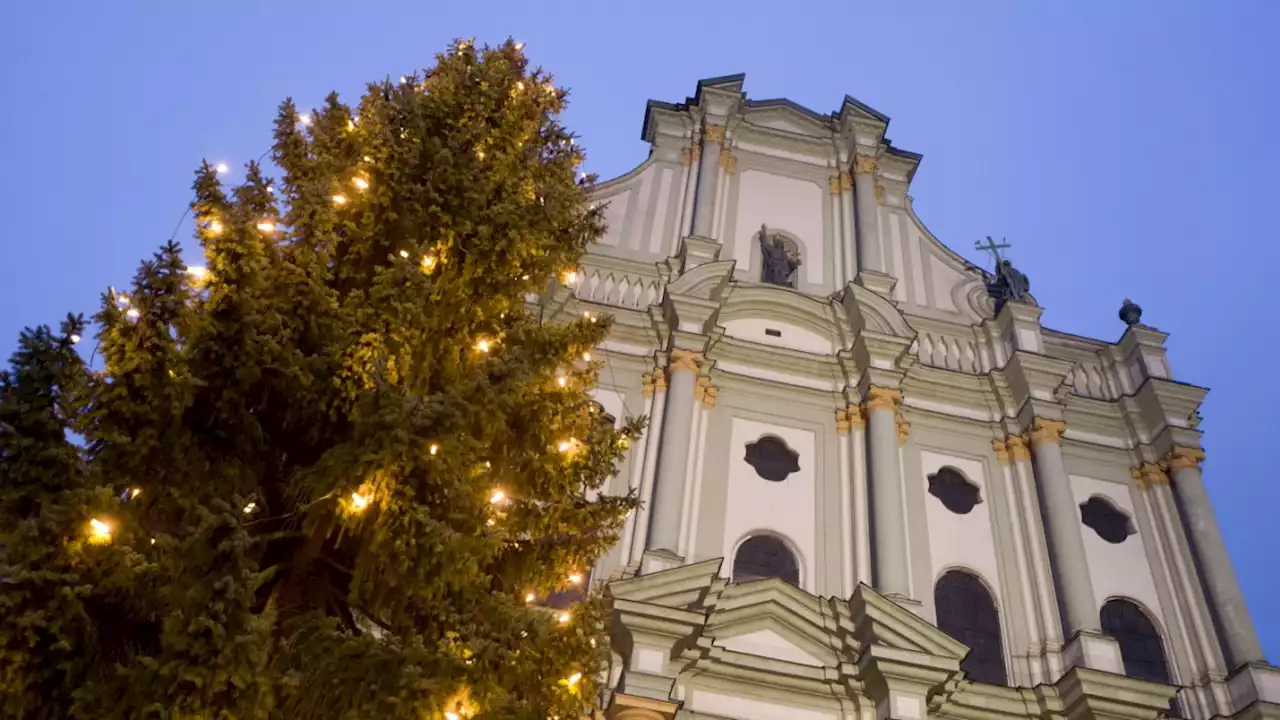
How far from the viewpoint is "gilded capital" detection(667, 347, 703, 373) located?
14898 millimetres

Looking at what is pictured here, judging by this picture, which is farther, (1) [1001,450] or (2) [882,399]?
(1) [1001,450]

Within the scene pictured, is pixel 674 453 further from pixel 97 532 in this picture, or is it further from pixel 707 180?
pixel 97 532

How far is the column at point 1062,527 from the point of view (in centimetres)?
1330

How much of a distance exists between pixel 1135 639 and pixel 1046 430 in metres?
2.99

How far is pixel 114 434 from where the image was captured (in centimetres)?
539

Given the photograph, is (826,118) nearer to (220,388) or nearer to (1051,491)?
(1051,491)

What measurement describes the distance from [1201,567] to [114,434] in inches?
535

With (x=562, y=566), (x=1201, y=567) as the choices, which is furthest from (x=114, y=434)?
(x=1201, y=567)

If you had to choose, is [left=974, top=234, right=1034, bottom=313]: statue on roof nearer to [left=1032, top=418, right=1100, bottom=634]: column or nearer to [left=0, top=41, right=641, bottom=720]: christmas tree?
[left=1032, top=418, right=1100, bottom=634]: column

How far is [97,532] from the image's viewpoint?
16.6 feet

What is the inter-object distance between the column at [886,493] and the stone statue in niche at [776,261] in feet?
9.00

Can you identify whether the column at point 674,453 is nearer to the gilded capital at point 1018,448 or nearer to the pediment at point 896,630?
the pediment at point 896,630

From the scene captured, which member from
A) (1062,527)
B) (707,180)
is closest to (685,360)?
(707,180)

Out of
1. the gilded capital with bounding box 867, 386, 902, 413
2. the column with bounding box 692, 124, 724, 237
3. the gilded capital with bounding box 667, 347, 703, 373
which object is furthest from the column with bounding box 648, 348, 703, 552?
the column with bounding box 692, 124, 724, 237
